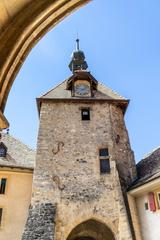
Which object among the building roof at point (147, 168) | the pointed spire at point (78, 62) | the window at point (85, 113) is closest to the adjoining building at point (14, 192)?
the window at point (85, 113)

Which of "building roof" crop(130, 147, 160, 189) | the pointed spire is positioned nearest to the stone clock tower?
"building roof" crop(130, 147, 160, 189)

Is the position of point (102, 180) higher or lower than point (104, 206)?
higher

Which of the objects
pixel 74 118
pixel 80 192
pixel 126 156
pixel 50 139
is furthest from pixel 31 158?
pixel 126 156

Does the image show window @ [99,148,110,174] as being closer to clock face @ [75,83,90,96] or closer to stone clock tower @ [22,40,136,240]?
stone clock tower @ [22,40,136,240]

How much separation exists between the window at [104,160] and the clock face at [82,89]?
4.53 m

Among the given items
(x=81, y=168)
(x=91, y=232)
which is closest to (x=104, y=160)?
(x=81, y=168)

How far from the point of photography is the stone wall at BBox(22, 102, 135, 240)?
36.9 feet

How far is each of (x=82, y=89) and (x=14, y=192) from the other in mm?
7767

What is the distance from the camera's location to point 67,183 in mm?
12219

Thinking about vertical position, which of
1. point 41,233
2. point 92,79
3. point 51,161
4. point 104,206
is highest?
point 92,79

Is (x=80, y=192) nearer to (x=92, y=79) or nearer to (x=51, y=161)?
(x=51, y=161)

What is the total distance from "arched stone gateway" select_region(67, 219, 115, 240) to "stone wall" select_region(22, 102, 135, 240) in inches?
25.6

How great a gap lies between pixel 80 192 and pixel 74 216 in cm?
115

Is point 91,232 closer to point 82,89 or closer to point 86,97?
point 86,97
